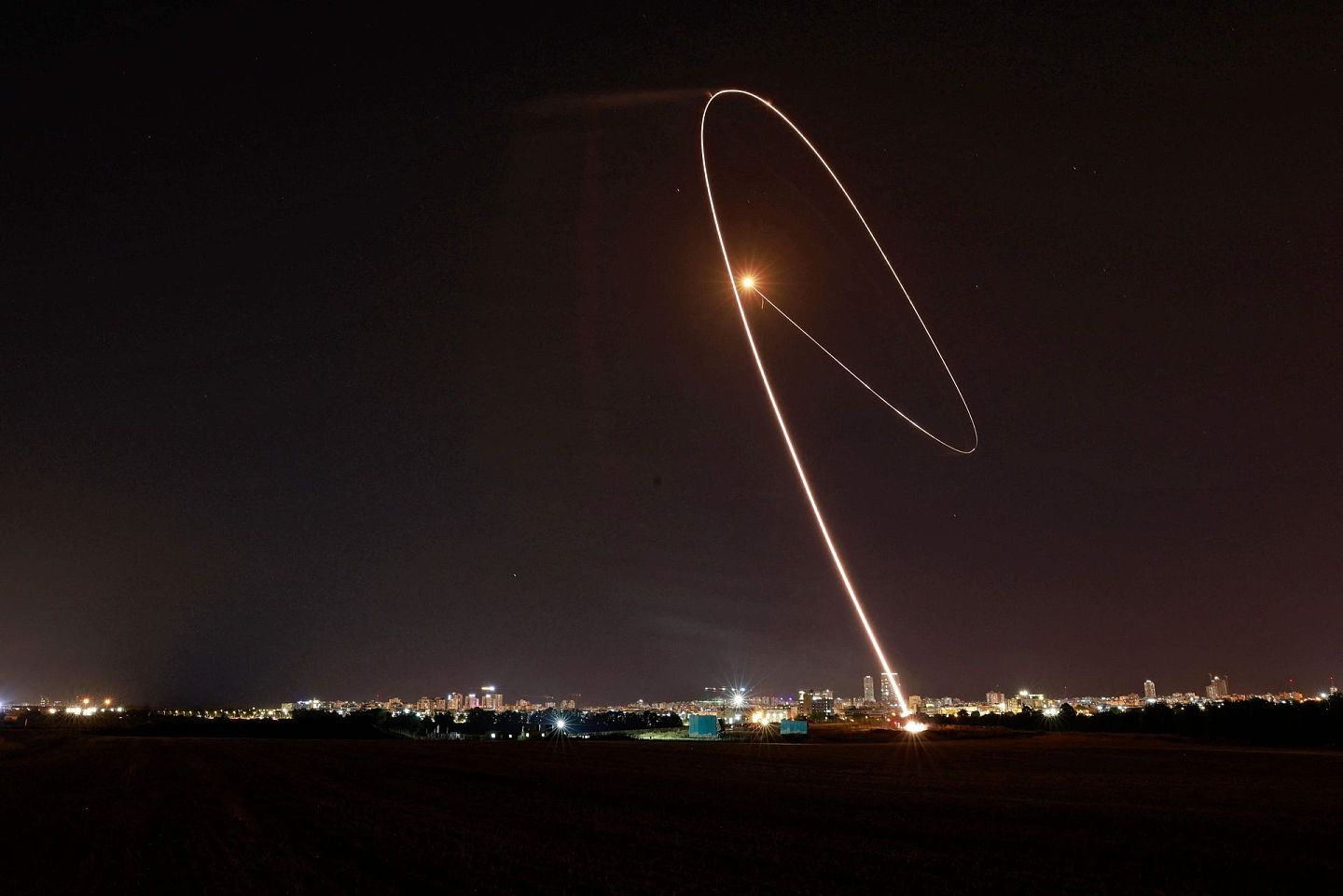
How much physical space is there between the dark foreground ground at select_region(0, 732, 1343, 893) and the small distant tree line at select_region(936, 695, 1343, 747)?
4106 cm

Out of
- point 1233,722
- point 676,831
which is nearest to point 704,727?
point 1233,722

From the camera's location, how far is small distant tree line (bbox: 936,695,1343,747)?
7300 cm

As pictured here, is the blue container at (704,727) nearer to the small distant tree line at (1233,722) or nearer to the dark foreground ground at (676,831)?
the small distant tree line at (1233,722)

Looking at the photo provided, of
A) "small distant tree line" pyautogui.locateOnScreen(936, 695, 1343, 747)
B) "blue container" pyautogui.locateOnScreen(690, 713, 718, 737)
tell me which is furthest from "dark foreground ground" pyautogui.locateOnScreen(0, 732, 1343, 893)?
"blue container" pyautogui.locateOnScreen(690, 713, 718, 737)

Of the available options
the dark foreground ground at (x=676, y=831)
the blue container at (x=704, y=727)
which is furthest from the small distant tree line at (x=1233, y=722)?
the dark foreground ground at (x=676, y=831)

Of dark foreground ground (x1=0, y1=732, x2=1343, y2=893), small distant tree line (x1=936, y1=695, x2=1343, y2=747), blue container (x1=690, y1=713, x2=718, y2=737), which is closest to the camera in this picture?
dark foreground ground (x1=0, y1=732, x2=1343, y2=893)

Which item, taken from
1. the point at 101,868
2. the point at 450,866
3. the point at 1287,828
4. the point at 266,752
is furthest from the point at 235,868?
the point at 266,752

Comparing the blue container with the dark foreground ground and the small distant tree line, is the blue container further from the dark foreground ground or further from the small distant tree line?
the dark foreground ground

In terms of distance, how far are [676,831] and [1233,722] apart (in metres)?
80.2

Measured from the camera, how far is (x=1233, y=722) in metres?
81.9

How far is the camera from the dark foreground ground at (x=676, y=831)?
47.8 feet

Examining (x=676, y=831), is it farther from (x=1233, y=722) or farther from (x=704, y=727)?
(x=704, y=727)

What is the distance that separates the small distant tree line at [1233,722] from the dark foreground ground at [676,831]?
41.1 meters

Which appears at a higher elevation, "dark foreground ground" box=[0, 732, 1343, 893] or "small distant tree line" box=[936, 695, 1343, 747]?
"dark foreground ground" box=[0, 732, 1343, 893]
